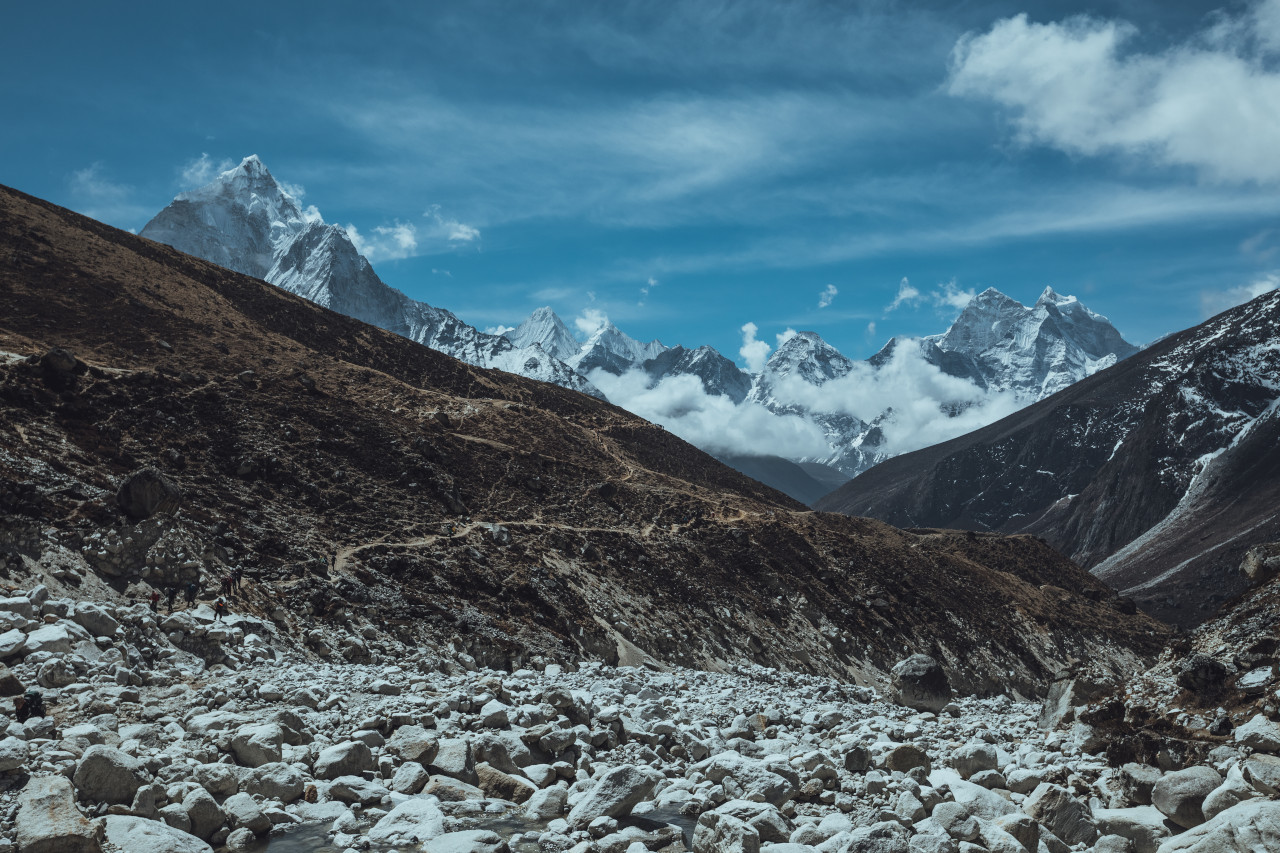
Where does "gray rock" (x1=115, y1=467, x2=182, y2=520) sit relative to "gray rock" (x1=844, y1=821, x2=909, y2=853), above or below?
above

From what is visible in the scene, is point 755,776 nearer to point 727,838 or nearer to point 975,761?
point 727,838

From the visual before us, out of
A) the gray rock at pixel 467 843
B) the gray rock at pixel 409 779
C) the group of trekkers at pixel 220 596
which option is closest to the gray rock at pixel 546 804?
the gray rock at pixel 409 779

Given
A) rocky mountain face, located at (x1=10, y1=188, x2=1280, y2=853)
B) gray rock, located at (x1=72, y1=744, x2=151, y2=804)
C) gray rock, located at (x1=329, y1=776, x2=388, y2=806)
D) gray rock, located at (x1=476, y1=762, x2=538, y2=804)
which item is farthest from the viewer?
gray rock, located at (x1=476, y1=762, x2=538, y2=804)

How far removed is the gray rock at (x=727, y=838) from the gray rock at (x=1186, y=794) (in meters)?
5.81

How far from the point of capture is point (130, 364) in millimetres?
62281

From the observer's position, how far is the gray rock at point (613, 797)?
1556 cm

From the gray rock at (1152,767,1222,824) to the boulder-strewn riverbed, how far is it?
0.05 metres

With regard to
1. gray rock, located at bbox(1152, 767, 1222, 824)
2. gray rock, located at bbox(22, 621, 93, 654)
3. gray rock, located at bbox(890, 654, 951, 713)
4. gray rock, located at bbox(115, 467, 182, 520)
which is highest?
gray rock, located at bbox(115, 467, 182, 520)

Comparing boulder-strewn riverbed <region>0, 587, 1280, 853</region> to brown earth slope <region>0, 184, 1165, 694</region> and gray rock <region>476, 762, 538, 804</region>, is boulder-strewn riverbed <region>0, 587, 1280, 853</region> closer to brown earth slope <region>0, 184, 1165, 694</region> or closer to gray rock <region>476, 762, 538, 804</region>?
gray rock <region>476, 762, 538, 804</region>

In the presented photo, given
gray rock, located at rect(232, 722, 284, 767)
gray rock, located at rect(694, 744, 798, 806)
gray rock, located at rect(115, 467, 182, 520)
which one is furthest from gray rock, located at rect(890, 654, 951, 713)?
gray rock, located at rect(115, 467, 182, 520)

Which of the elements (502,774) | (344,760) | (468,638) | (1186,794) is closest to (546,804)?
(502,774)

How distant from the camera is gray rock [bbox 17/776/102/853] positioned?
1153cm

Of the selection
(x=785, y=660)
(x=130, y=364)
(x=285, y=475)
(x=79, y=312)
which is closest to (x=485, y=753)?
(x=285, y=475)

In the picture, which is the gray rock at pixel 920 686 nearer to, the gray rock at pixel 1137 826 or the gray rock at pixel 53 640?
the gray rock at pixel 1137 826
